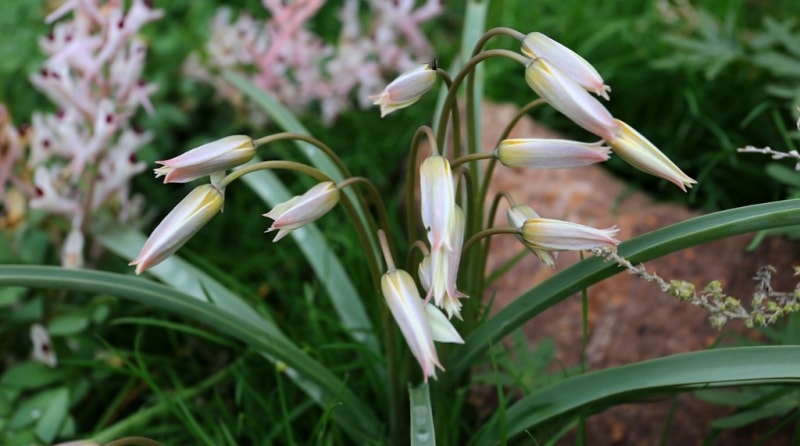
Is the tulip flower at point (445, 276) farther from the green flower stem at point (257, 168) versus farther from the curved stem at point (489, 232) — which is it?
the green flower stem at point (257, 168)

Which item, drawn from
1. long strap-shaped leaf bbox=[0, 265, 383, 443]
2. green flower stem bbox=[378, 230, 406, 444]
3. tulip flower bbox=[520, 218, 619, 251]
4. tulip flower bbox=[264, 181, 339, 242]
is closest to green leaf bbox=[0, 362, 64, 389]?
long strap-shaped leaf bbox=[0, 265, 383, 443]

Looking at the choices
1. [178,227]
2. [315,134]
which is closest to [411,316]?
[178,227]

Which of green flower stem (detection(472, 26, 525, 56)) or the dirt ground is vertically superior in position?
green flower stem (detection(472, 26, 525, 56))

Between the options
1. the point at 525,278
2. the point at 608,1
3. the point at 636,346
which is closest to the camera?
the point at 636,346

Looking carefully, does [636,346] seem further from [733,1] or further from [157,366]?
[733,1]

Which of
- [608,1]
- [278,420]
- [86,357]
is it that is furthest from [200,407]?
[608,1]

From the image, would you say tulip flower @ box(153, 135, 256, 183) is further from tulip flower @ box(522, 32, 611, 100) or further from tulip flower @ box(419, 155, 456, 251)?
tulip flower @ box(522, 32, 611, 100)
